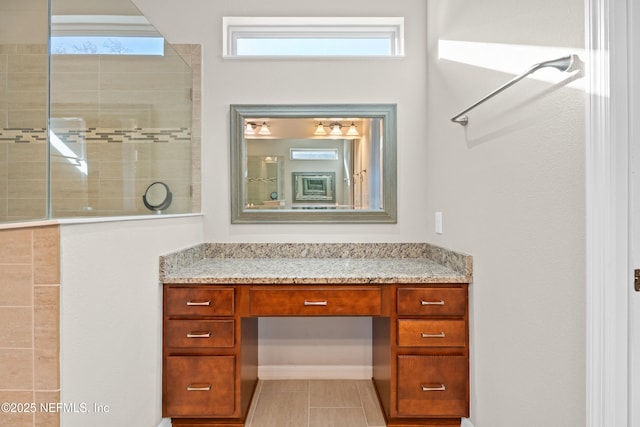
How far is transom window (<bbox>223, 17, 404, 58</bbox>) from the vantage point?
2445mm

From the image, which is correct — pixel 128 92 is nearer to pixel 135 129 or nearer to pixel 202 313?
pixel 135 129

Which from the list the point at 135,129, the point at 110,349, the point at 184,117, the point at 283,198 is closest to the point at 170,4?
the point at 184,117

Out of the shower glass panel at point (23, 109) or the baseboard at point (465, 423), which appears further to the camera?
the baseboard at point (465, 423)

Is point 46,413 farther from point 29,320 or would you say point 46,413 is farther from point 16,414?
point 29,320

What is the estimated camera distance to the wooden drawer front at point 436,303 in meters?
1.81

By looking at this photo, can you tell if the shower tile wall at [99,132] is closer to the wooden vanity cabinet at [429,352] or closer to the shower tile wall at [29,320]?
the shower tile wall at [29,320]

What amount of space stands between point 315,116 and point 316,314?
4.10 ft

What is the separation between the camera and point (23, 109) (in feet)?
5.92

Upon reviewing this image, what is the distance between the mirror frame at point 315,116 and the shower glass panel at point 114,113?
296mm

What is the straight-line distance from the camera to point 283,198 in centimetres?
242

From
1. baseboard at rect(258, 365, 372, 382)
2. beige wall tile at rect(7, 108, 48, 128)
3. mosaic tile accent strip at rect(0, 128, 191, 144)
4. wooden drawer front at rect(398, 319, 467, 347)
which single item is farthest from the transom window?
baseboard at rect(258, 365, 372, 382)

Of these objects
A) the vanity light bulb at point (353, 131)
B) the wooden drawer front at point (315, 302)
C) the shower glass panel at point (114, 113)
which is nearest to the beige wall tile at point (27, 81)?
the shower glass panel at point (114, 113)

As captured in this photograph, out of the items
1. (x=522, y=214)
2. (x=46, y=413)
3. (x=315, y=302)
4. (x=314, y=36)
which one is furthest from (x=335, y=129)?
(x=46, y=413)

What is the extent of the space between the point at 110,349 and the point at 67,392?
0.78ft
